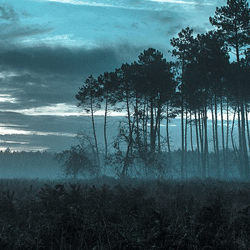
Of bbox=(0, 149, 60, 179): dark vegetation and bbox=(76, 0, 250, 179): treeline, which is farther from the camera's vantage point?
bbox=(0, 149, 60, 179): dark vegetation

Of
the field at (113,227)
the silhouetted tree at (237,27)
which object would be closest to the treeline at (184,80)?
the silhouetted tree at (237,27)

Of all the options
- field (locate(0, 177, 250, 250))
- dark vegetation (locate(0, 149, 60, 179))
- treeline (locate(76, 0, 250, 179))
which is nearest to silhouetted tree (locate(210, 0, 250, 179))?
treeline (locate(76, 0, 250, 179))

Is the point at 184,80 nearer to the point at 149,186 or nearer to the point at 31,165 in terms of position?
the point at 149,186

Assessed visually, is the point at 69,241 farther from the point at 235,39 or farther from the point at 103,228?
the point at 235,39

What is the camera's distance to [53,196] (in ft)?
24.2

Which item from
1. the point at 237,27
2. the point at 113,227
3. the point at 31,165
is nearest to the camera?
the point at 113,227

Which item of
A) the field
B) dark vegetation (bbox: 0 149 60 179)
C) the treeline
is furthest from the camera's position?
dark vegetation (bbox: 0 149 60 179)

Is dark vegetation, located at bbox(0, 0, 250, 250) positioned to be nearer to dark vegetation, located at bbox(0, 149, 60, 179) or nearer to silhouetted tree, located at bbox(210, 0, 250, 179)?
silhouetted tree, located at bbox(210, 0, 250, 179)

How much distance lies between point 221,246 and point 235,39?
90.0ft

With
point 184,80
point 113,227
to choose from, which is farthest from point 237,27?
point 113,227

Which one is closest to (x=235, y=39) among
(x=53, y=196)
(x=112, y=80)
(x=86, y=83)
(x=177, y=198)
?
(x=112, y=80)

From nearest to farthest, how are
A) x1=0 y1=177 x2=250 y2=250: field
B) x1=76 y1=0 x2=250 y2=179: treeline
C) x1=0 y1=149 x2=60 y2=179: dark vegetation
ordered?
x1=0 y1=177 x2=250 y2=250: field, x1=76 y1=0 x2=250 y2=179: treeline, x1=0 y1=149 x2=60 y2=179: dark vegetation

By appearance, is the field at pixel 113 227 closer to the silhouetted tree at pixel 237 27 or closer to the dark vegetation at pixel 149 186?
the dark vegetation at pixel 149 186

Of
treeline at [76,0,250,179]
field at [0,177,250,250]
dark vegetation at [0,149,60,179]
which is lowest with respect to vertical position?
dark vegetation at [0,149,60,179]
